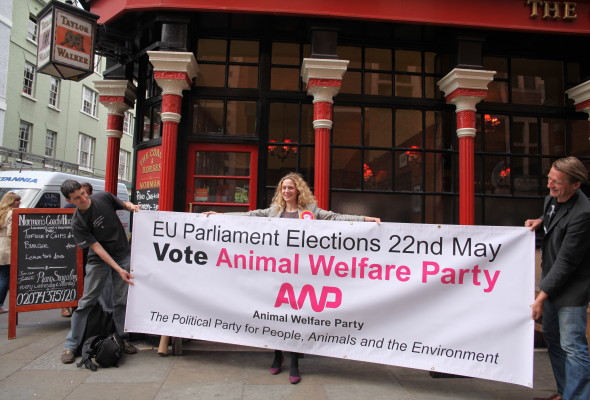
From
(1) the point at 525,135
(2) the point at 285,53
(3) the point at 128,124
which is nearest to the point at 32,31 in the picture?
(3) the point at 128,124

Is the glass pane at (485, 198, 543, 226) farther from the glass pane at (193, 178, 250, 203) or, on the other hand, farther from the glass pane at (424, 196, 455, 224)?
the glass pane at (193, 178, 250, 203)

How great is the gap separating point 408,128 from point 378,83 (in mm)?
861

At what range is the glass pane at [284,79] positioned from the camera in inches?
235

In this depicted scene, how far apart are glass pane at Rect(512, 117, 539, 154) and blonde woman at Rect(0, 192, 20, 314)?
7933 millimetres

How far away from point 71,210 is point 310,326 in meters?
3.56

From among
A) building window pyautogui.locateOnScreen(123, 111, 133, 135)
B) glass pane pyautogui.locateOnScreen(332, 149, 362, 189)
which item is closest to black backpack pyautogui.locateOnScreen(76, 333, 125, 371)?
glass pane pyautogui.locateOnScreen(332, 149, 362, 189)

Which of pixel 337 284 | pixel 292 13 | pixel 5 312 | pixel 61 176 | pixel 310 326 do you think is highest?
pixel 292 13

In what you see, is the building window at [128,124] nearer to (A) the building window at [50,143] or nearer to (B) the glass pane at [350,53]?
(A) the building window at [50,143]

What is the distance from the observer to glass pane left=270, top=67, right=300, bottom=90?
235 inches

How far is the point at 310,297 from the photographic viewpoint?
3.49 m

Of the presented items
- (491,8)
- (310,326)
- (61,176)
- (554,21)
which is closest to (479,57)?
(491,8)

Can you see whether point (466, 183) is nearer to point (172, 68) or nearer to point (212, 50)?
point (212, 50)

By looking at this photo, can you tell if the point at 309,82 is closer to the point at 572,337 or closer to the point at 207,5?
the point at 207,5

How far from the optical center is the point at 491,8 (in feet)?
17.9
